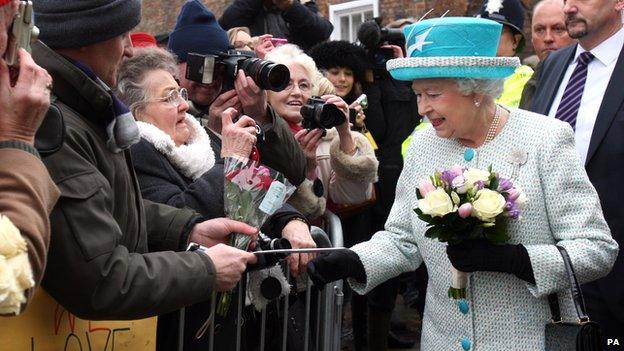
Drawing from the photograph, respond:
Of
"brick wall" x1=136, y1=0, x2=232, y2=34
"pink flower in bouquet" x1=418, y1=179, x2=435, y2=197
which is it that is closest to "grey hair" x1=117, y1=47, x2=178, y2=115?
"pink flower in bouquet" x1=418, y1=179, x2=435, y2=197

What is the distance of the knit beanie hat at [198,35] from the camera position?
4.62m

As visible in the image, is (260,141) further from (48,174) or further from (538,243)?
(48,174)

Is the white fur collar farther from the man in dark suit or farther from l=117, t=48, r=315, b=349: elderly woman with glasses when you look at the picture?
the man in dark suit

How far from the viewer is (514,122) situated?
3508 mm

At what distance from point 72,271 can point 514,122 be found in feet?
5.72

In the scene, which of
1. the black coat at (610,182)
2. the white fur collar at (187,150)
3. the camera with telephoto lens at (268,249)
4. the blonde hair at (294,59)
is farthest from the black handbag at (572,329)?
the blonde hair at (294,59)

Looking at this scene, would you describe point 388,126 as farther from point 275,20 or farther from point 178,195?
point 178,195

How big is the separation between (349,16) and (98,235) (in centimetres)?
1082

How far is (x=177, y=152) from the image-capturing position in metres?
3.86

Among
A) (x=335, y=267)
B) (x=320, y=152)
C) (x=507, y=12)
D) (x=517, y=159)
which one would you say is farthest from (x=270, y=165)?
(x=507, y=12)

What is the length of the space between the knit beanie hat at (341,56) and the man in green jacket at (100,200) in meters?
3.67

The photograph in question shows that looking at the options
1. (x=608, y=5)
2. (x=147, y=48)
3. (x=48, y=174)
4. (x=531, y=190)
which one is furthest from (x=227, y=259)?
(x=608, y=5)

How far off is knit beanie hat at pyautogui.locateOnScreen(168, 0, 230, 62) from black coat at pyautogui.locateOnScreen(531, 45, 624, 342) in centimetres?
182

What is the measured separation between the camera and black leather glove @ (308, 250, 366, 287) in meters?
3.54
